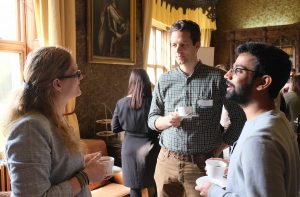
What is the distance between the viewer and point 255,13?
23.4 ft

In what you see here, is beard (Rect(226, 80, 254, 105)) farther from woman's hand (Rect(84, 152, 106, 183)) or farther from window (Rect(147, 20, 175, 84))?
window (Rect(147, 20, 175, 84))

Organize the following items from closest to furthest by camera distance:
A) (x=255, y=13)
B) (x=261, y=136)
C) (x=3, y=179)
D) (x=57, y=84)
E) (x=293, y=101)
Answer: (x=261, y=136)
(x=57, y=84)
(x=3, y=179)
(x=293, y=101)
(x=255, y=13)

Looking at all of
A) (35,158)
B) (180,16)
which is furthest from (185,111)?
(180,16)

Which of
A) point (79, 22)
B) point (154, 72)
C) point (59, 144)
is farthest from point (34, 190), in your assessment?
point (154, 72)

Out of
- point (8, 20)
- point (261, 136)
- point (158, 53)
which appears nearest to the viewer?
point (261, 136)

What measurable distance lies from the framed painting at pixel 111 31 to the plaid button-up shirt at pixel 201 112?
2.28m

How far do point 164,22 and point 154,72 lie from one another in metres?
0.96

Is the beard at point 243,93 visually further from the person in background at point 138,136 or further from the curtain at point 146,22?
the curtain at point 146,22

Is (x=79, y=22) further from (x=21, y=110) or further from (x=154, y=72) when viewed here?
(x=21, y=110)

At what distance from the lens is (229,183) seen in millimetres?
1134

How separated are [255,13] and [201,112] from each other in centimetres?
601

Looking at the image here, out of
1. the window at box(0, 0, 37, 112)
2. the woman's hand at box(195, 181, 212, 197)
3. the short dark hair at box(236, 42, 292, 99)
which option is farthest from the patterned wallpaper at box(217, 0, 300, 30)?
the woman's hand at box(195, 181, 212, 197)

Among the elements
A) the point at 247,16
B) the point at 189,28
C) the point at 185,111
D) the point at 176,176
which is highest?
the point at 247,16

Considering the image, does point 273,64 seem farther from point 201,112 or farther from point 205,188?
point 201,112
